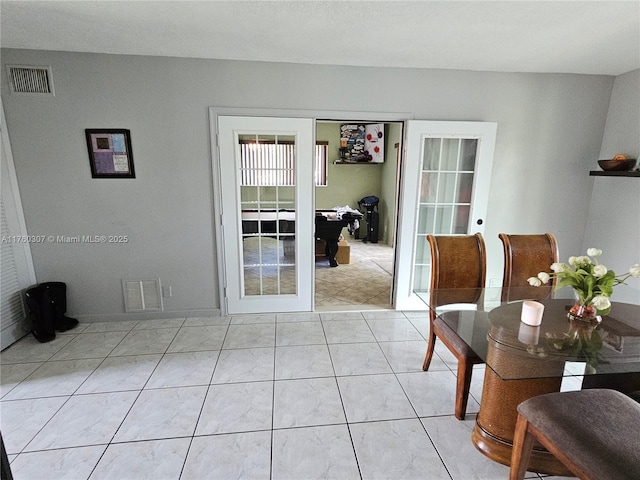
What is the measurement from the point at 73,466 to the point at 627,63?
4.82 meters

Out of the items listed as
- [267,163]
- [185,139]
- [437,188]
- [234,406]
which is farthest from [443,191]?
[234,406]

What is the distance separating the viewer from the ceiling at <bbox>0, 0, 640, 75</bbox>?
1878 millimetres

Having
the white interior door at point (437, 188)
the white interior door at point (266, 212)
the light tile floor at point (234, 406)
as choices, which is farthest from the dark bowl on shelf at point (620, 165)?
the white interior door at point (266, 212)

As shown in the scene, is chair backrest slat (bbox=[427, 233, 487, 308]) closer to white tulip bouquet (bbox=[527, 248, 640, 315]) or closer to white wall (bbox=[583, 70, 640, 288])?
white tulip bouquet (bbox=[527, 248, 640, 315])

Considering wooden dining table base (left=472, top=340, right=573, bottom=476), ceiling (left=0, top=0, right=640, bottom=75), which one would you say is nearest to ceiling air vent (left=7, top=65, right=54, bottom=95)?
ceiling (left=0, top=0, right=640, bottom=75)

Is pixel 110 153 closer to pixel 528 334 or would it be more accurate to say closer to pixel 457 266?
pixel 457 266

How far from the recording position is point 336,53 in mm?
2557

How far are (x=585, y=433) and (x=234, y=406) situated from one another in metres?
1.72

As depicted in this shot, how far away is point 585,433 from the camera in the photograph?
1136 mm

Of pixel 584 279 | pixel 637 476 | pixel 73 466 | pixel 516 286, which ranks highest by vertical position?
pixel 584 279

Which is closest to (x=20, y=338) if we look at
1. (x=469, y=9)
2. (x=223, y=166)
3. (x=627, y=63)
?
(x=223, y=166)

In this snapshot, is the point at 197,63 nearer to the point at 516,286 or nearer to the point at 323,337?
the point at 323,337

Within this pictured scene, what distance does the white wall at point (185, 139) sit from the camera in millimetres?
2645

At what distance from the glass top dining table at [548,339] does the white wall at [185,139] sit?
1.68 m
